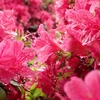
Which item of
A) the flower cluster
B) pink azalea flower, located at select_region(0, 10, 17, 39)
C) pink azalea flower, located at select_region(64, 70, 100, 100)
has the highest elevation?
pink azalea flower, located at select_region(0, 10, 17, 39)

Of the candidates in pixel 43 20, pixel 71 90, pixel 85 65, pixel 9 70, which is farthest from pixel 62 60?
pixel 43 20

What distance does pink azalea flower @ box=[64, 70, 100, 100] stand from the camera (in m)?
0.58

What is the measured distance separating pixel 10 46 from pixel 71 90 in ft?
1.32

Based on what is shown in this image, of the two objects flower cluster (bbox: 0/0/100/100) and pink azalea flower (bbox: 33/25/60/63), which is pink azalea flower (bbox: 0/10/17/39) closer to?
flower cluster (bbox: 0/0/100/100)

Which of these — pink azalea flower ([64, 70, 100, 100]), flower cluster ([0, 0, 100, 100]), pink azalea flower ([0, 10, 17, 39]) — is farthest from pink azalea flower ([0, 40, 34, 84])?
pink azalea flower ([64, 70, 100, 100])

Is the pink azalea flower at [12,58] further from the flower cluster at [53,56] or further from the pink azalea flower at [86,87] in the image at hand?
the pink azalea flower at [86,87]

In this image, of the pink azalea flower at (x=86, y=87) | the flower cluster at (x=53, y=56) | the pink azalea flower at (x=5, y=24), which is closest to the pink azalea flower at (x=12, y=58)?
the flower cluster at (x=53, y=56)

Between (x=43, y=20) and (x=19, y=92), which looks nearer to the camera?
(x=19, y=92)

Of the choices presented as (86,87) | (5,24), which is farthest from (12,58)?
(86,87)

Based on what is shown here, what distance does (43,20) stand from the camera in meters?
4.20

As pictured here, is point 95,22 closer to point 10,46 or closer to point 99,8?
point 99,8

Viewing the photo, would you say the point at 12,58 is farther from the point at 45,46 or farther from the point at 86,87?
the point at 86,87

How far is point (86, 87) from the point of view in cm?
59

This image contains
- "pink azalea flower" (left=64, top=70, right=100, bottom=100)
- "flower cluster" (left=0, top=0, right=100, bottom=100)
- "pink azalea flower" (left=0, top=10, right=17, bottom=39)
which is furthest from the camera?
"pink azalea flower" (left=0, top=10, right=17, bottom=39)
